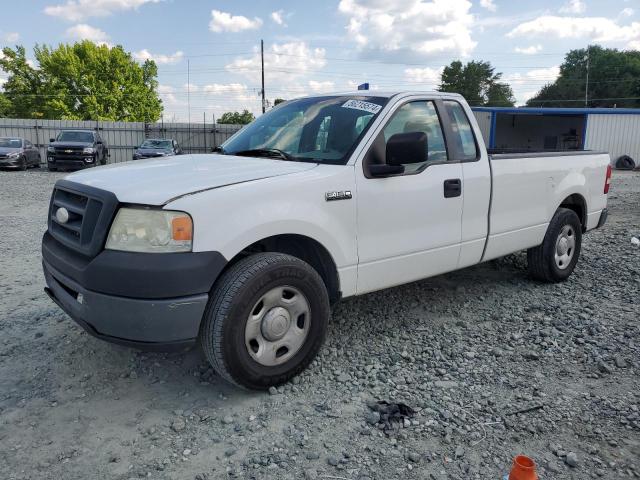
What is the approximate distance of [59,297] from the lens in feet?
10.8

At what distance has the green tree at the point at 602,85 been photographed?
79.7 m

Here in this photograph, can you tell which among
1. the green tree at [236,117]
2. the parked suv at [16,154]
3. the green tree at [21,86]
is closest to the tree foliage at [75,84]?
the green tree at [21,86]

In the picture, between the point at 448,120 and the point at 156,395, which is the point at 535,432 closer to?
the point at 156,395

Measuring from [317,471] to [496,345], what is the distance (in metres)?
2.06

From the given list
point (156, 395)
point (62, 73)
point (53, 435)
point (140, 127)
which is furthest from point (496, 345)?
point (62, 73)

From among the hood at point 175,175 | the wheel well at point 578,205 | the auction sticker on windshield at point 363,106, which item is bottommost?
the wheel well at point 578,205

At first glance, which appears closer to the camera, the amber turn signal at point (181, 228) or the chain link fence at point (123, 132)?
the amber turn signal at point (181, 228)

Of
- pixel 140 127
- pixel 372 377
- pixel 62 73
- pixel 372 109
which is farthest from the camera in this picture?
pixel 62 73

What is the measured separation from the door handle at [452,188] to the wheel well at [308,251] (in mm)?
1193

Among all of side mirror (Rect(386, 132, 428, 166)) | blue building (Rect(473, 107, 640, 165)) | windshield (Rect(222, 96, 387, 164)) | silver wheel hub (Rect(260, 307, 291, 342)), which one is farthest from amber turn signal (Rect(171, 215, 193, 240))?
blue building (Rect(473, 107, 640, 165))

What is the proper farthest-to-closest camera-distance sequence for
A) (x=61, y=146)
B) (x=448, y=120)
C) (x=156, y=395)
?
(x=61, y=146), (x=448, y=120), (x=156, y=395)

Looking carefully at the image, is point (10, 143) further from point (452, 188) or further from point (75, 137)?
point (452, 188)

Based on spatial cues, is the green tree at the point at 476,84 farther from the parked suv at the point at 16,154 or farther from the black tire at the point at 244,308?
the black tire at the point at 244,308

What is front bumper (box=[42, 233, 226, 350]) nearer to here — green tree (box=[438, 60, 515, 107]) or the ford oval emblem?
the ford oval emblem
